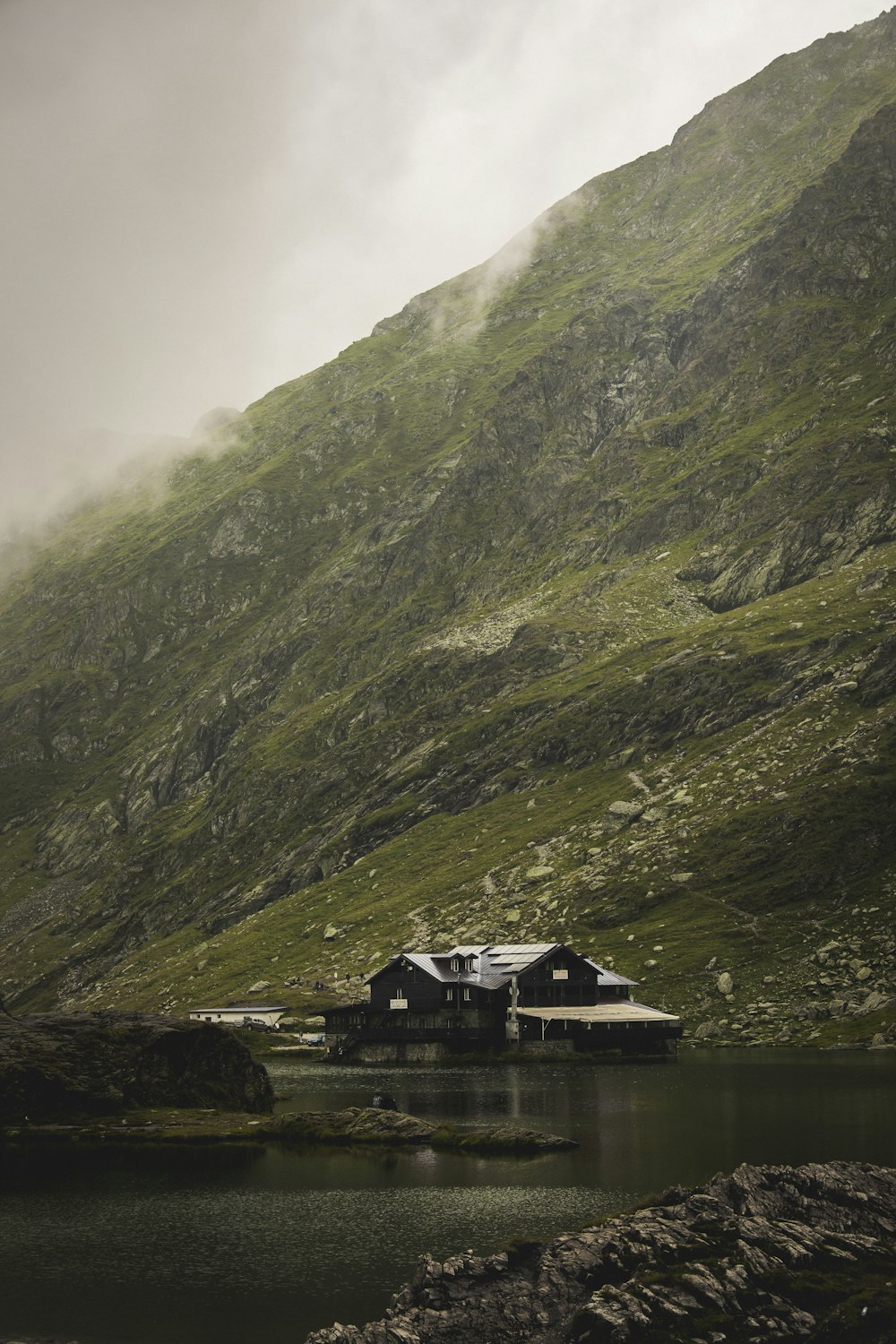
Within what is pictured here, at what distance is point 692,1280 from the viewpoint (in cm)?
3525

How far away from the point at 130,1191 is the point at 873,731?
151150mm

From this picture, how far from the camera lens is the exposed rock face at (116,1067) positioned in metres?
82.7

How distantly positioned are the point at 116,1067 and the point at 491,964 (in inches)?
2886

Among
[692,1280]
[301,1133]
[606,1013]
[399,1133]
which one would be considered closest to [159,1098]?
[301,1133]

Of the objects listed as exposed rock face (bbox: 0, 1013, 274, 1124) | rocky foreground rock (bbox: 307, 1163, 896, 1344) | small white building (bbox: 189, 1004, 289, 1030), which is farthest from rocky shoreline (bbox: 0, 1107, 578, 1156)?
small white building (bbox: 189, 1004, 289, 1030)

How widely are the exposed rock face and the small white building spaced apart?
84.9m

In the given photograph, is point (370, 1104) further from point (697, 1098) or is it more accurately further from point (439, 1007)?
point (439, 1007)

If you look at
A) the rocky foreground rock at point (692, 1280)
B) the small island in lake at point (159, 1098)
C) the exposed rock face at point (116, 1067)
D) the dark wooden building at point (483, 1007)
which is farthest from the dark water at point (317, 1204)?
the dark wooden building at point (483, 1007)

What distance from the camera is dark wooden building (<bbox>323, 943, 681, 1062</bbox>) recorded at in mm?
140000

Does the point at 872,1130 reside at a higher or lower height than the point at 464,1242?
lower

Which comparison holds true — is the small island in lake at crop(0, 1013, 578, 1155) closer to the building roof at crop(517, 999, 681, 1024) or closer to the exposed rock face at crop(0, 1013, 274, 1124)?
the exposed rock face at crop(0, 1013, 274, 1124)

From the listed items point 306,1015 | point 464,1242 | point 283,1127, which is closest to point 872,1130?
point 464,1242

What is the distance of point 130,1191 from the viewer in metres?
61.9

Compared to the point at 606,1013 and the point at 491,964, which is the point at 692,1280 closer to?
the point at 606,1013
